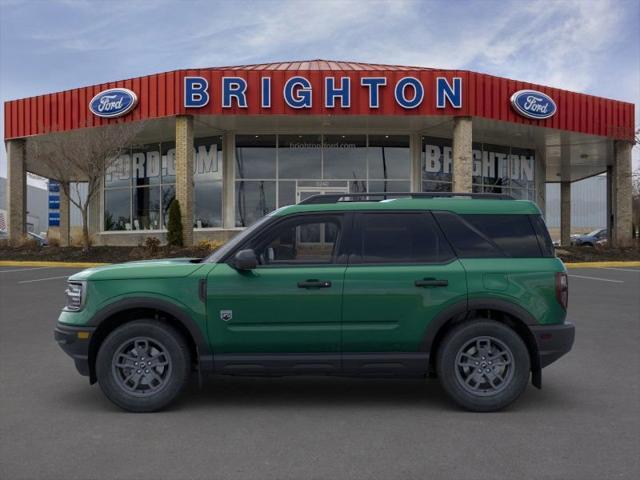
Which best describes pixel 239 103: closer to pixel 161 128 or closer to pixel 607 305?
pixel 161 128

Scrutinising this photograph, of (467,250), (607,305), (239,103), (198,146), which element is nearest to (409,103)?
(239,103)

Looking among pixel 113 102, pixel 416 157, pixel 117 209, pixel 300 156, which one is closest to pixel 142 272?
pixel 113 102

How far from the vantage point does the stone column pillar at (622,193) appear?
84.7 feet

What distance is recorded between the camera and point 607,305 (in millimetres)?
11180

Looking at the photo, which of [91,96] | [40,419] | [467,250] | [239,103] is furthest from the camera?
[91,96]

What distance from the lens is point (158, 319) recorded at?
5043 mm

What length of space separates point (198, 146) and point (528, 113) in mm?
13357

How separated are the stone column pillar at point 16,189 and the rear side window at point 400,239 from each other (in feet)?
78.0

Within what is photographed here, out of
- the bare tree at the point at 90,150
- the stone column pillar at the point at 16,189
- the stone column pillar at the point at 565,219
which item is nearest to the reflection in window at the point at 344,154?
the bare tree at the point at 90,150

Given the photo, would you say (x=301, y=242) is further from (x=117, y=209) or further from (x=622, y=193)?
(x=622, y=193)

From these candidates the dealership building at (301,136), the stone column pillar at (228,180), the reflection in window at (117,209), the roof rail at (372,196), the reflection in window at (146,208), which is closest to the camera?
the roof rail at (372,196)

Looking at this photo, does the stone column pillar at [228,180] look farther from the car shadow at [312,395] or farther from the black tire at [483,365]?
the black tire at [483,365]

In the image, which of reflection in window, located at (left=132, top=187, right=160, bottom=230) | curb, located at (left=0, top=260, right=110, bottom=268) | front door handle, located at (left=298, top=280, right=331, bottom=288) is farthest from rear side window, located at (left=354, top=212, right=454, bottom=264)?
reflection in window, located at (left=132, top=187, right=160, bottom=230)

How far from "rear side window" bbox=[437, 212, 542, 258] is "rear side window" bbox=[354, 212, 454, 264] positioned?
0.37 feet
